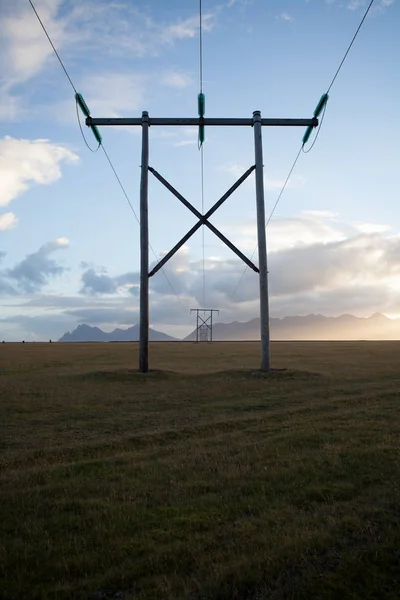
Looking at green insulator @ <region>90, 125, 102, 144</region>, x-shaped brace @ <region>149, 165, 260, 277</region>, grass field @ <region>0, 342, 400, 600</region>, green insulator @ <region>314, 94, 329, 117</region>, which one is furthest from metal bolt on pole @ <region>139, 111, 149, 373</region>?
grass field @ <region>0, 342, 400, 600</region>

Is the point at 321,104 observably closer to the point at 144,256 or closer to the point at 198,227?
the point at 198,227

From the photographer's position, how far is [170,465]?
29.3ft

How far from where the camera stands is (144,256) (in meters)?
26.8

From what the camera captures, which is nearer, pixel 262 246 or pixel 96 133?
pixel 96 133

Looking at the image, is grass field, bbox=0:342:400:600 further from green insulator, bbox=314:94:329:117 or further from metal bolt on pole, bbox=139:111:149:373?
green insulator, bbox=314:94:329:117

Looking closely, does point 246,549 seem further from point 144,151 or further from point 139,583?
point 144,151

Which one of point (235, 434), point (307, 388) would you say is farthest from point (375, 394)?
point (235, 434)

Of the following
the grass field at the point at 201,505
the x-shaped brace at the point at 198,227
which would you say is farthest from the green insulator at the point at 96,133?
the grass field at the point at 201,505

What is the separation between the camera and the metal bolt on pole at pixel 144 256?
2655 centimetres

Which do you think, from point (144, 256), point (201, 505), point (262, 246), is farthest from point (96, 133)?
point (201, 505)

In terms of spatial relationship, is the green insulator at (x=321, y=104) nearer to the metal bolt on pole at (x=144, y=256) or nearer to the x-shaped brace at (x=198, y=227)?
the x-shaped brace at (x=198, y=227)

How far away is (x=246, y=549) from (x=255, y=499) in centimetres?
163

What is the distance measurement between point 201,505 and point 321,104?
2514 cm

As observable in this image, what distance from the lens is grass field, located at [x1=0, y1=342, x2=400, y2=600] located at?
4777 millimetres
